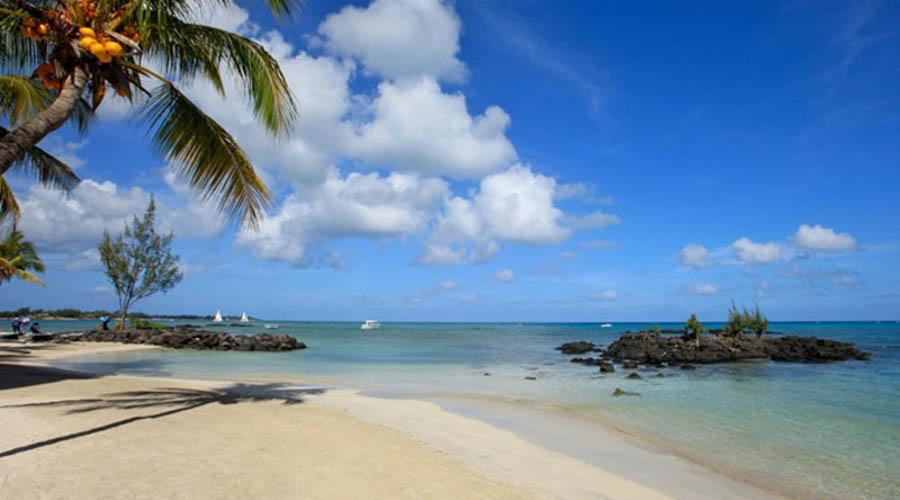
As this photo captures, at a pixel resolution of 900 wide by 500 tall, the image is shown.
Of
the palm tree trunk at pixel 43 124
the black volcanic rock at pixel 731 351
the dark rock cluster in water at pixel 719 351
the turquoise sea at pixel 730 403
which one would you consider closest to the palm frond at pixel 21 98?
the palm tree trunk at pixel 43 124

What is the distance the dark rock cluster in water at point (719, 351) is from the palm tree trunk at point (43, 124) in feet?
87.3

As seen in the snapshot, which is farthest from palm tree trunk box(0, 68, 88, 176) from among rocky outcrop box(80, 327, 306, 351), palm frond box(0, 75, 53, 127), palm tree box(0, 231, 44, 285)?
rocky outcrop box(80, 327, 306, 351)

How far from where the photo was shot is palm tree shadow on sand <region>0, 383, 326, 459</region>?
7.03 m

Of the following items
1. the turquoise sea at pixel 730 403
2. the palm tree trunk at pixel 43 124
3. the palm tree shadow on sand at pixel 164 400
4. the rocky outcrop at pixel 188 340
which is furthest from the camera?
the rocky outcrop at pixel 188 340

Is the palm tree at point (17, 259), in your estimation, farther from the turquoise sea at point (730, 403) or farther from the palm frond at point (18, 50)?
the palm frond at point (18, 50)

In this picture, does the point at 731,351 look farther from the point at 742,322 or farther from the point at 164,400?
the point at 164,400

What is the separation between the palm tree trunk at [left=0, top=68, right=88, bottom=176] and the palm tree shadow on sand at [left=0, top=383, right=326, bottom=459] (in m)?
3.30

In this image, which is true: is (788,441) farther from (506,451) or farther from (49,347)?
(49,347)

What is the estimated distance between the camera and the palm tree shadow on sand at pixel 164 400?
23.1 feet

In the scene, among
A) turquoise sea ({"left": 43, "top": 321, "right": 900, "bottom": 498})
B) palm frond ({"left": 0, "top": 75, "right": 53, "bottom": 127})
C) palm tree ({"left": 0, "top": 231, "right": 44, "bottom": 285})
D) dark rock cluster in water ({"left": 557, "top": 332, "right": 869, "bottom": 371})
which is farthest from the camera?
dark rock cluster in water ({"left": 557, "top": 332, "right": 869, "bottom": 371})

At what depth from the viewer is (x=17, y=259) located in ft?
91.5

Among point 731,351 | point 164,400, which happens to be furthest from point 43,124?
point 731,351

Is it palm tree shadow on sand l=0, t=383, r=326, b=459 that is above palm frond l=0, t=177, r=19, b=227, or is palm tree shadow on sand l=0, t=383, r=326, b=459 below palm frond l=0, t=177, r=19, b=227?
below

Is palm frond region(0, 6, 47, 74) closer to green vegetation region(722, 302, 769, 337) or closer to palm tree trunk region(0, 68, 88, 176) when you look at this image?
palm tree trunk region(0, 68, 88, 176)
